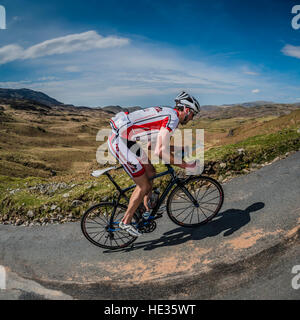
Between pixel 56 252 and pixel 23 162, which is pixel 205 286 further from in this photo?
pixel 23 162

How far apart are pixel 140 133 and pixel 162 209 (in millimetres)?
2127

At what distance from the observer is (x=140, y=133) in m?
5.29

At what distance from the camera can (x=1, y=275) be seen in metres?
5.45

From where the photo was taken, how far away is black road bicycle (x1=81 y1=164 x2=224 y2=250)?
5.82 m

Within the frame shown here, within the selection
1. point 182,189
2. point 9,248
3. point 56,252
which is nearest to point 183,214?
point 182,189

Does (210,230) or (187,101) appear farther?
(210,230)

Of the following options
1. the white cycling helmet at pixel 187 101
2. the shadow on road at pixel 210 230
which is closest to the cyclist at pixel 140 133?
the white cycling helmet at pixel 187 101

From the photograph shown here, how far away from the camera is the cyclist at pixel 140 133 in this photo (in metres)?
5.17

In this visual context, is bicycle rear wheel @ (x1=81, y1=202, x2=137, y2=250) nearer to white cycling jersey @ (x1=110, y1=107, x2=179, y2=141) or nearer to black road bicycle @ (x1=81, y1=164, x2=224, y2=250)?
black road bicycle @ (x1=81, y1=164, x2=224, y2=250)

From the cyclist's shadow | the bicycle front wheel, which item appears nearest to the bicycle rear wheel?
the cyclist's shadow

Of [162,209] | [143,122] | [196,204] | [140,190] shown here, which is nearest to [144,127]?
[143,122]

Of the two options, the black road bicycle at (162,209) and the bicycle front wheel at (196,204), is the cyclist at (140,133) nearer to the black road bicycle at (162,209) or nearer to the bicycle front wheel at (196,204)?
the black road bicycle at (162,209)

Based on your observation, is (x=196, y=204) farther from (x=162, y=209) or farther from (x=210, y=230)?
(x=162, y=209)
